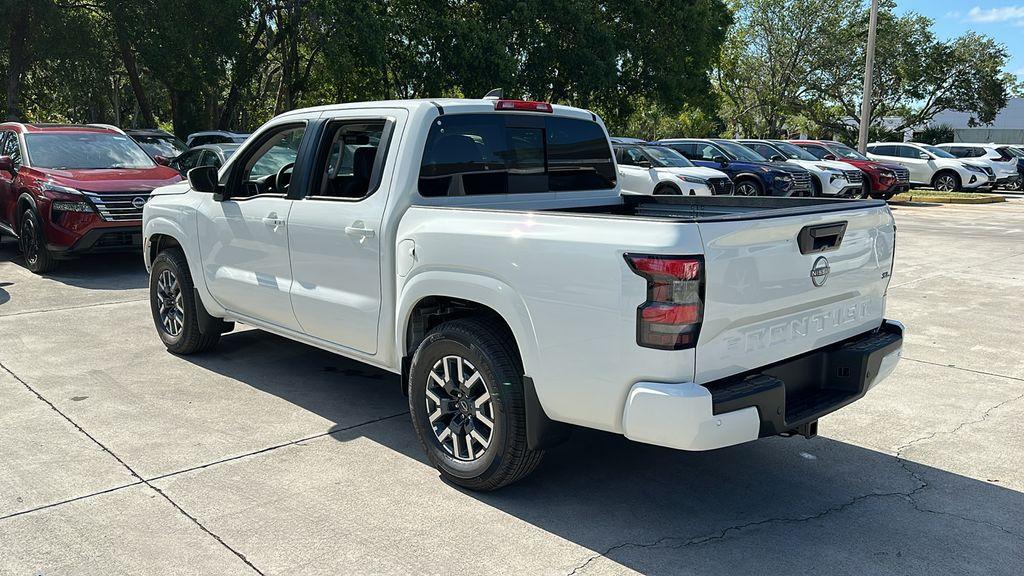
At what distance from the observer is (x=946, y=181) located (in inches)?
1056

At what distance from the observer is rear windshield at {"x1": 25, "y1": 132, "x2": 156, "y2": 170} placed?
10828mm

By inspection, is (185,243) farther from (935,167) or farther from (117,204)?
(935,167)

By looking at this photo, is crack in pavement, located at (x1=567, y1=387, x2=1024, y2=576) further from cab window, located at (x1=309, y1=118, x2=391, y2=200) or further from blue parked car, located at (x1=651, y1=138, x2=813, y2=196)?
blue parked car, located at (x1=651, y1=138, x2=813, y2=196)

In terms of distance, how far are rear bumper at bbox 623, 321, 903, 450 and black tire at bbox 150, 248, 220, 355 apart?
4.08 meters

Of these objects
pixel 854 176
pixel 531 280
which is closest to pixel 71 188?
pixel 531 280

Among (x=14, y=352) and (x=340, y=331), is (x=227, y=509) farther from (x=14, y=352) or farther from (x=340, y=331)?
(x=14, y=352)

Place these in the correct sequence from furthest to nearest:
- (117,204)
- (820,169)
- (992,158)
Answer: (992,158) → (820,169) → (117,204)

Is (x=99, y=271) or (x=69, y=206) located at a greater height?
(x=69, y=206)

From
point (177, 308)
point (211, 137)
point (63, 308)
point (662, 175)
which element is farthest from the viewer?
point (211, 137)

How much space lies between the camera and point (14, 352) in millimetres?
6660

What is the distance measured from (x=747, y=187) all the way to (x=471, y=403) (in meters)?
16.3

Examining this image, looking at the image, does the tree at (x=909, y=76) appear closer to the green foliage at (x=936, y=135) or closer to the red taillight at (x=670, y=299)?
the green foliage at (x=936, y=135)

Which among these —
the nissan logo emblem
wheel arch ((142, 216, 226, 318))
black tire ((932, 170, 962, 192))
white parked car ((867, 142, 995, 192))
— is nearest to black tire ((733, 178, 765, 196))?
white parked car ((867, 142, 995, 192))

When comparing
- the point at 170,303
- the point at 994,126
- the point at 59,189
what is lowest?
the point at 170,303
